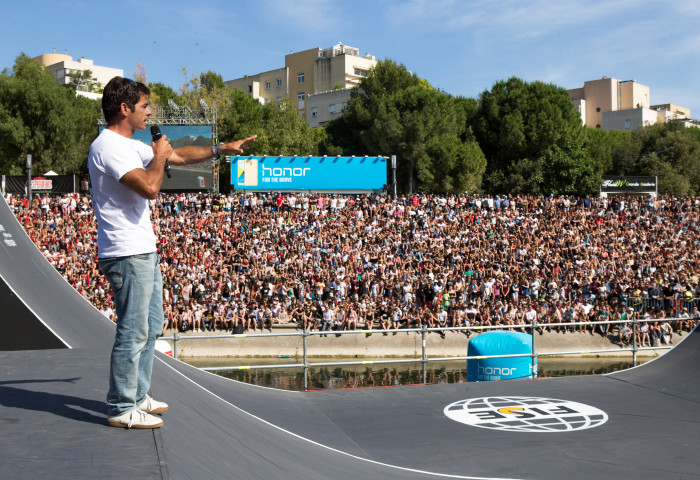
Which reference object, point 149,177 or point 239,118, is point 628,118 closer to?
point 239,118

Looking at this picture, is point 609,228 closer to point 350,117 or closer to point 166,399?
point 166,399

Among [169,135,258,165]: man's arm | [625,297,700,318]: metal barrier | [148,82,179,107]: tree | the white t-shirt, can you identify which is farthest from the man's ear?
[148,82,179,107]: tree

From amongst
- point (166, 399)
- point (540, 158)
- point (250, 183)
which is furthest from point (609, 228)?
point (166, 399)

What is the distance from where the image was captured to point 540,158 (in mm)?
46750

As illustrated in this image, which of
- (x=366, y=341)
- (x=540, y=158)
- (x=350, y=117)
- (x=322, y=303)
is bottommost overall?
(x=366, y=341)

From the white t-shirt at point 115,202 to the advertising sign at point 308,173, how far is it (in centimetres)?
2992

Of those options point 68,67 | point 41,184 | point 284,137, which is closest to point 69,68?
point 68,67

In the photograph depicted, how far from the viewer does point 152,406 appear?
10.9ft

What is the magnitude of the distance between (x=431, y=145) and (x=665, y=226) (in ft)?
68.3

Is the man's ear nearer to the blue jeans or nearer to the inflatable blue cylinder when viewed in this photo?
the blue jeans

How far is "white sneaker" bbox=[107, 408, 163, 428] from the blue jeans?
0.09 ft

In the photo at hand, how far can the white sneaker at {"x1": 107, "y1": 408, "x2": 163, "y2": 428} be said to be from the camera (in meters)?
3.00

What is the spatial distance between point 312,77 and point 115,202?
78.5m

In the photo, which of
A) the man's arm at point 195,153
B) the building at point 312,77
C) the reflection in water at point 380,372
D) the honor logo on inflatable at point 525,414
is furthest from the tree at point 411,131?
the man's arm at point 195,153
